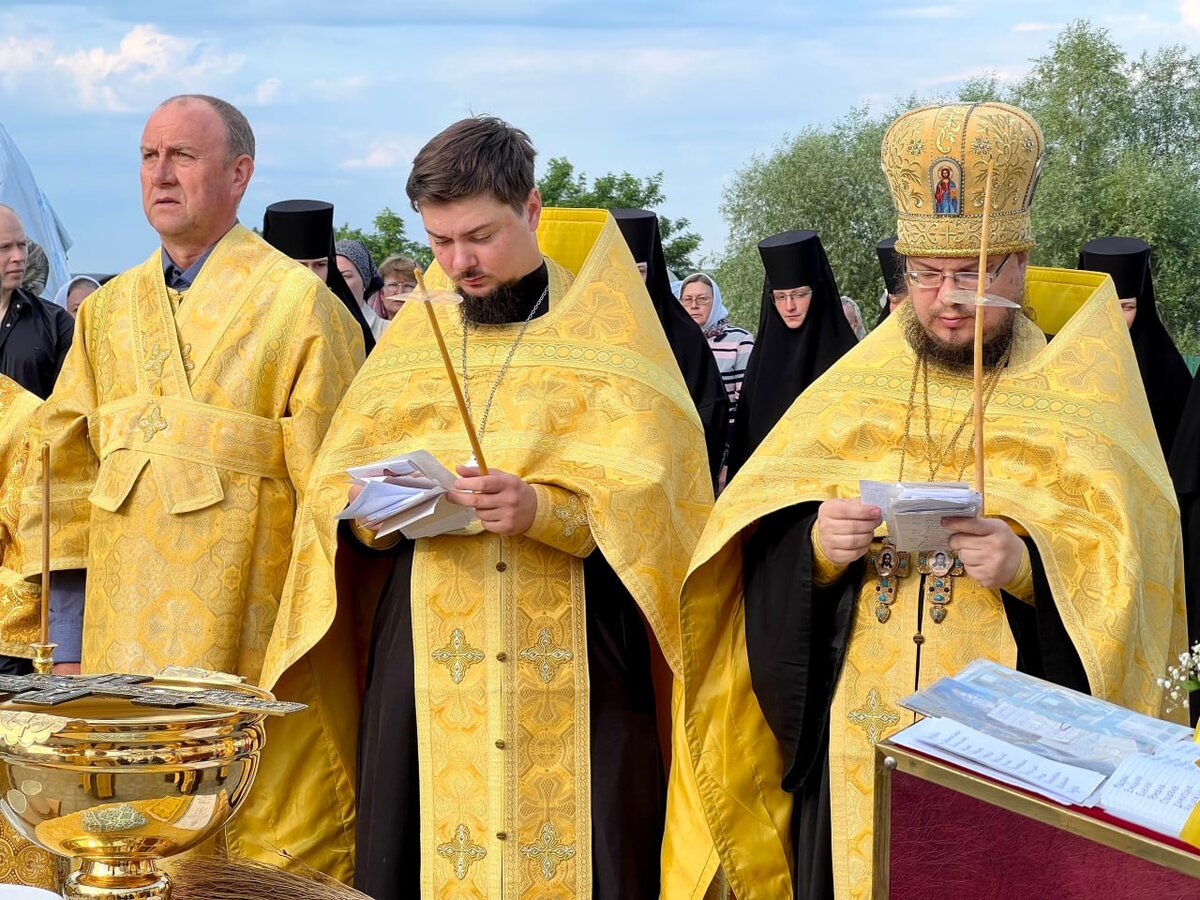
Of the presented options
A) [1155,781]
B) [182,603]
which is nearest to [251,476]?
[182,603]

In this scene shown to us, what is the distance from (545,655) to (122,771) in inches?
85.9

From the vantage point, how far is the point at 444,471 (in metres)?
3.79

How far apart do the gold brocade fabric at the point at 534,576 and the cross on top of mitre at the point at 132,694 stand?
181 centimetres

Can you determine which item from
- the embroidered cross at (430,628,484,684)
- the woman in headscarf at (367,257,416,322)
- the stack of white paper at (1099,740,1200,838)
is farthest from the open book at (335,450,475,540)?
the woman in headscarf at (367,257,416,322)

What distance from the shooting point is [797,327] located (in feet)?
29.2

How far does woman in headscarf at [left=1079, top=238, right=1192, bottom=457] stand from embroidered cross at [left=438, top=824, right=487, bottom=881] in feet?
15.1

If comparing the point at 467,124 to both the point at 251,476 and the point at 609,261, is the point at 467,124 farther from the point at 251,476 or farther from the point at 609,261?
the point at 251,476

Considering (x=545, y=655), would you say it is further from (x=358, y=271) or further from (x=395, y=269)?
(x=395, y=269)

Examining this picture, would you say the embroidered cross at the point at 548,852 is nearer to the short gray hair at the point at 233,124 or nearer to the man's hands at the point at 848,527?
the man's hands at the point at 848,527

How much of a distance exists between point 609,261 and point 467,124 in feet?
1.70

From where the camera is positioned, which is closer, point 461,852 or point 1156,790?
point 1156,790

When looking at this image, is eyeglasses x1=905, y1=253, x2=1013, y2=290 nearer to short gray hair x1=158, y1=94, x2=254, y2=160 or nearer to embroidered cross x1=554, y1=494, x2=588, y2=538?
embroidered cross x1=554, y1=494, x2=588, y2=538

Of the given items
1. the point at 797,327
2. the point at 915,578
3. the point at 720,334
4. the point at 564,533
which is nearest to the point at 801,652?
the point at 915,578

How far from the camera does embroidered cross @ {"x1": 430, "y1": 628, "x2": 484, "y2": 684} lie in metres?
4.16
